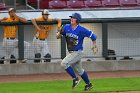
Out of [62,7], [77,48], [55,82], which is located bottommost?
[55,82]

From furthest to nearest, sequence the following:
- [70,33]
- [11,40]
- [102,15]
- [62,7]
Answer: [62,7] < [102,15] < [11,40] < [70,33]

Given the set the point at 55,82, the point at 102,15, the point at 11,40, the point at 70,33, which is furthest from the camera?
the point at 102,15

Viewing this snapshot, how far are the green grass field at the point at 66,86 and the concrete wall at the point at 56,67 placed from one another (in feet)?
6.46

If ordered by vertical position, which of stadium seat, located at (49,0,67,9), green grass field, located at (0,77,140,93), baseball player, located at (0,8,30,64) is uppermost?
stadium seat, located at (49,0,67,9)

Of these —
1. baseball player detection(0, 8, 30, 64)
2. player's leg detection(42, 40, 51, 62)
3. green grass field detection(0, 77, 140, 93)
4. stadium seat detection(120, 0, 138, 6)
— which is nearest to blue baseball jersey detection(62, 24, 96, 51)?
green grass field detection(0, 77, 140, 93)

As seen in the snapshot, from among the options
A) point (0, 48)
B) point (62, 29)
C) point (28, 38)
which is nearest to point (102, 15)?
point (28, 38)

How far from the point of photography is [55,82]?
1238 cm

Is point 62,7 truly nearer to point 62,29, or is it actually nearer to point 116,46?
point 116,46

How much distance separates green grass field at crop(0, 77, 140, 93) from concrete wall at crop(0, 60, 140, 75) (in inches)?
77.5

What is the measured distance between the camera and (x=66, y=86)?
37.9 ft

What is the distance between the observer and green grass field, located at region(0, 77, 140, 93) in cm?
1082

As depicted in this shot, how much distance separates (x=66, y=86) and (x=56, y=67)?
2.96 m

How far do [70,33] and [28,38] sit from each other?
4555mm

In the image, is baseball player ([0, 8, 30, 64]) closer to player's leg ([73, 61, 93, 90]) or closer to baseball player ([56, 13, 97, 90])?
baseball player ([56, 13, 97, 90])
